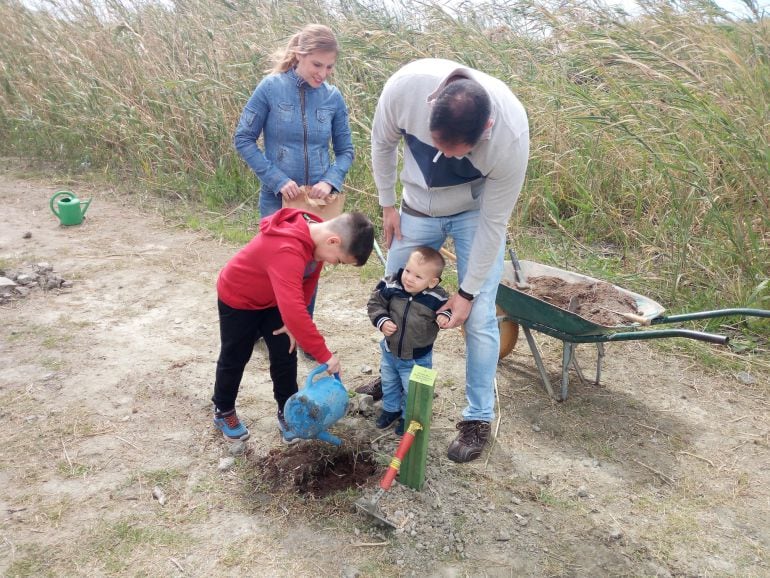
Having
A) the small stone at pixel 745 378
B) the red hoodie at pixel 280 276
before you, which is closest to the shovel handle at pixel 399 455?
the red hoodie at pixel 280 276

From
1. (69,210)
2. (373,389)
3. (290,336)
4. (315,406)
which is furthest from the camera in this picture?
(69,210)

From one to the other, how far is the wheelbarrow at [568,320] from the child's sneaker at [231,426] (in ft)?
4.87

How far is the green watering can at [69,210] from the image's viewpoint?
5.60 m

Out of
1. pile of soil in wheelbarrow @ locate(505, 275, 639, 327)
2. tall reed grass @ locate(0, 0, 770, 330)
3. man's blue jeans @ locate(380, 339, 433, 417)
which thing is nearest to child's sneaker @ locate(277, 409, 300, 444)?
man's blue jeans @ locate(380, 339, 433, 417)

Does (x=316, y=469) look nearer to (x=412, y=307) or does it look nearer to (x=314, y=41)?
(x=412, y=307)

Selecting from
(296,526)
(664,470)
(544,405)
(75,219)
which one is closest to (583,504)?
(664,470)

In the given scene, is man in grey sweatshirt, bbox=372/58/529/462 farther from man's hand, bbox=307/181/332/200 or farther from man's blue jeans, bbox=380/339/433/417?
man's hand, bbox=307/181/332/200

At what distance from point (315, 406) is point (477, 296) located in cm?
85

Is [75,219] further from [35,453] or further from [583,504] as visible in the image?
[583,504]

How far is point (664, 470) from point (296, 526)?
1.77 metres

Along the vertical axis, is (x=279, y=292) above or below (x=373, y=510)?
above

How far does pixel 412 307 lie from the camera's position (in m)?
2.77

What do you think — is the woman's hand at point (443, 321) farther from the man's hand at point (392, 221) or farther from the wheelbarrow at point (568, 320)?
the wheelbarrow at point (568, 320)

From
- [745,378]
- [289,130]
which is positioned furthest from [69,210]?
[745,378]
